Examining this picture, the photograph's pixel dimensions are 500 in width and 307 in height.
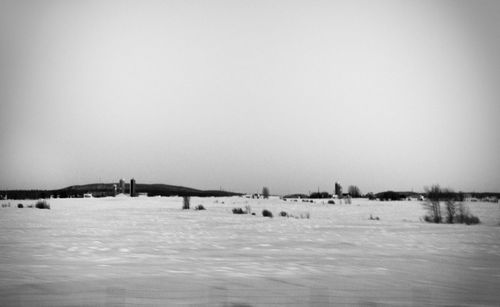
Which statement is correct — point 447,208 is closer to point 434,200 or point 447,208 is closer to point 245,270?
point 434,200

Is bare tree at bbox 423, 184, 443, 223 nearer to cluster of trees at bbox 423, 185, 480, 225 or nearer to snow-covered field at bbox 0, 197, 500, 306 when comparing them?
cluster of trees at bbox 423, 185, 480, 225

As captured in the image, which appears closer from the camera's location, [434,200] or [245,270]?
[245,270]

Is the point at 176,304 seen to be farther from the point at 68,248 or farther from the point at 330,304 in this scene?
the point at 68,248

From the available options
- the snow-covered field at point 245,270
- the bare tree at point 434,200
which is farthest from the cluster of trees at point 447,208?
the snow-covered field at point 245,270

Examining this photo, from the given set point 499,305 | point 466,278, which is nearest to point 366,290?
point 499,305

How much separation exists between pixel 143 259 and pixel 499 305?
5.14 metres

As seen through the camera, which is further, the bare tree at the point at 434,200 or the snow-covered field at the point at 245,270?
the bare tree at the point at 434,200

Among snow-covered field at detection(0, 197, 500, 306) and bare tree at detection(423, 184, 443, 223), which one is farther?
bare tree at detection(423, 184, 443, 223)

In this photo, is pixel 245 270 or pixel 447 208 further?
pixel 447 208

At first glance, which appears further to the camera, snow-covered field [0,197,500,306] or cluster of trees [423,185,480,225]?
cluster of trees [423,185,480,225]

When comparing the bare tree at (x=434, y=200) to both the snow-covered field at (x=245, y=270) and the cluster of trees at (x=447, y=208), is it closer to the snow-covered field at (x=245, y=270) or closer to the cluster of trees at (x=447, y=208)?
the cluster of trees at (x=447, y=208)

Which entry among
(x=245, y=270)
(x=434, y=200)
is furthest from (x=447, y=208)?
(x=245, y=270)

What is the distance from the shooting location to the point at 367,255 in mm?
8156

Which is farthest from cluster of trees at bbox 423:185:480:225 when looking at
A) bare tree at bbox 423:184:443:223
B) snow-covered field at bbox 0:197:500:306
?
snow-covered field at bbox 0:197:500:306
